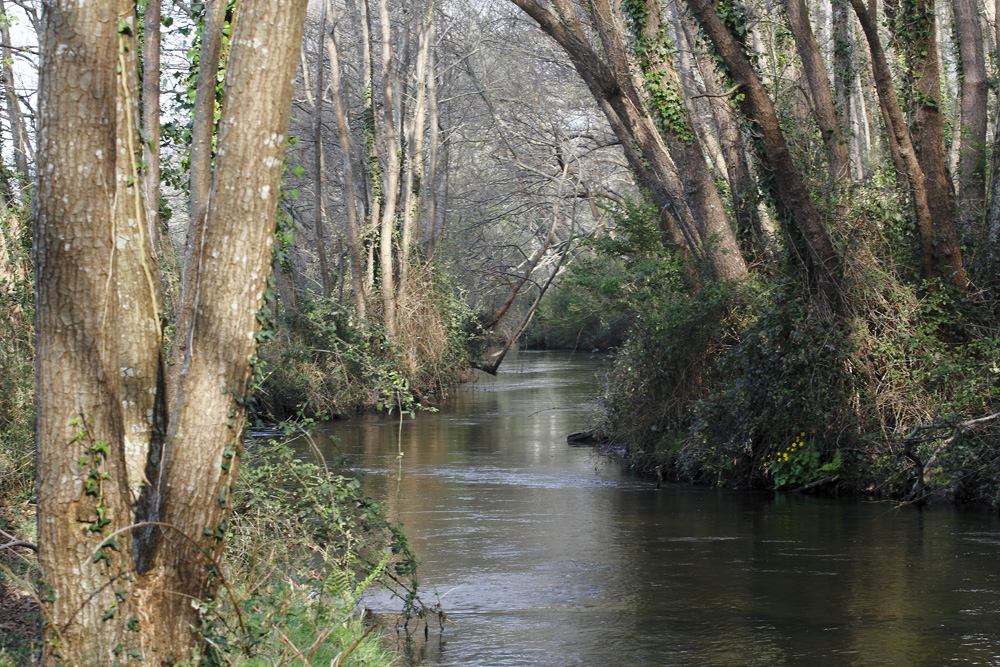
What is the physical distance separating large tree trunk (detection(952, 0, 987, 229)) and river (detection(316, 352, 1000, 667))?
4.86 m

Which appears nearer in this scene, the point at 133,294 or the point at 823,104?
the point at 133,294

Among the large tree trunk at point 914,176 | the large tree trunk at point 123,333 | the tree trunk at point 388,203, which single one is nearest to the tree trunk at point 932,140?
the large tree trunk at point 914,176

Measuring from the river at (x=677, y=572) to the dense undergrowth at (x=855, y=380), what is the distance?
431 mm

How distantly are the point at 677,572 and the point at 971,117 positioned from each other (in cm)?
899

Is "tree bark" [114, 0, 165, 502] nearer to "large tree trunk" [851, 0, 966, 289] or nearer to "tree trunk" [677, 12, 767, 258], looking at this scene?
"tree trunk" [677, 12, 767, 258]

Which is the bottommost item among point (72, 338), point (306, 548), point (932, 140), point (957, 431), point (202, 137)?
point (306, 548)

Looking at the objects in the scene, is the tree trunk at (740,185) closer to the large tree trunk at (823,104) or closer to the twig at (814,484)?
the large tree trunk at (823,104)

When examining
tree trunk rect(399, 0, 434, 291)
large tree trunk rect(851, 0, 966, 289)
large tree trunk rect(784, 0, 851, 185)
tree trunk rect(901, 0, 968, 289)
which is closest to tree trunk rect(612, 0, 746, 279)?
large tree trunk rect(784, 0, 851, 185)

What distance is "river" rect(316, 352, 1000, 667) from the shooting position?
7062mm

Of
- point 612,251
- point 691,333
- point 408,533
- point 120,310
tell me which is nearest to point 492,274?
point 612,251

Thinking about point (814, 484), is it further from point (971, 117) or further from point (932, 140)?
point (971, 117)

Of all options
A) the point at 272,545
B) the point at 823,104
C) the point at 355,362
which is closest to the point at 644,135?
the point at 823,104

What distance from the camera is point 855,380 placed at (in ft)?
39.6

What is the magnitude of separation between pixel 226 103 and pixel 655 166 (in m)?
12.0
